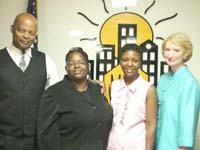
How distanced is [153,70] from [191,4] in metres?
0.62

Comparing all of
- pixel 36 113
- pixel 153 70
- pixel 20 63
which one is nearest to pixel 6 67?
pixel 20 63

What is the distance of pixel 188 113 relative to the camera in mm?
1974

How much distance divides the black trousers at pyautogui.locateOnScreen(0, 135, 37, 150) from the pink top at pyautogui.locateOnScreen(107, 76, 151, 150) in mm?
467

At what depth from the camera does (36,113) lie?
206 cm

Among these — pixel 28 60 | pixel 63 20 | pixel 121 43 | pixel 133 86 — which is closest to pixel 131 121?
pixel 133 86

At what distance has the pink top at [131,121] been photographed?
2031 millimetres

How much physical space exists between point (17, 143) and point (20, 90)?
306mm

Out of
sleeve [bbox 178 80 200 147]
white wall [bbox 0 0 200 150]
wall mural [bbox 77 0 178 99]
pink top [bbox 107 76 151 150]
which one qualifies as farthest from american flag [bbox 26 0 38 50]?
sleeve [bbox 178 80 200 147]

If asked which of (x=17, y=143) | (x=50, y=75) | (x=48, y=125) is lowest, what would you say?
(x=17, y=143)

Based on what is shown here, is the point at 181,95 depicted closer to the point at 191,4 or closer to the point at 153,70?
the point at 153,70

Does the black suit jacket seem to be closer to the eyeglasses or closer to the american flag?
the eyeglasses

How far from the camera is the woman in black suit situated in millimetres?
1990

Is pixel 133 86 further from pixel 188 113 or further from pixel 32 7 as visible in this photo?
pixel 32 7

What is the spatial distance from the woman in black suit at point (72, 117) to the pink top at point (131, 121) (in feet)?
0.21
